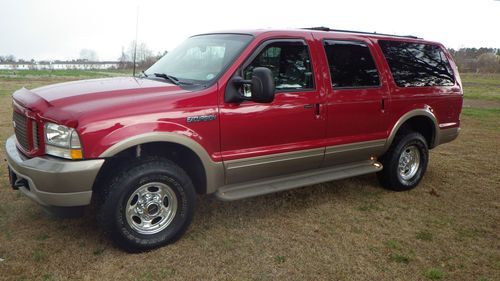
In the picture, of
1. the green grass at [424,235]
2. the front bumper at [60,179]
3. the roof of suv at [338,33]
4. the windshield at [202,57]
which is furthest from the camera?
the roof of suv at [338,33]

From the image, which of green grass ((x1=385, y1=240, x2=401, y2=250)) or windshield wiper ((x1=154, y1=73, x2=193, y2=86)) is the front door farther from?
green grass ((x1=385, y1=240, x2=401, y2=250))

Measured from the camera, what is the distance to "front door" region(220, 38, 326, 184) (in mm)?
3812

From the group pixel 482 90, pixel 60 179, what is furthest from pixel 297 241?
pixel 482 90

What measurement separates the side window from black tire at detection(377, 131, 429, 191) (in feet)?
5.82

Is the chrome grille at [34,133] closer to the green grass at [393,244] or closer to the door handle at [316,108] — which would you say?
the door handle at [316,108]

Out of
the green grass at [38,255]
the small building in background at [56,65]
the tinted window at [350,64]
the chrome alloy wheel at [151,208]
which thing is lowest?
the small building in background at [56,65]

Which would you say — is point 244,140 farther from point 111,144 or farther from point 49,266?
point 49,266

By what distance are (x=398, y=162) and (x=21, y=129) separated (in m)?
4.39

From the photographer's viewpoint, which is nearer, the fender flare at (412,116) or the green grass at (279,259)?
the green grass at (279,259)

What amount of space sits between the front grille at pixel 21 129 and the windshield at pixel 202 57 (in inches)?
54.6

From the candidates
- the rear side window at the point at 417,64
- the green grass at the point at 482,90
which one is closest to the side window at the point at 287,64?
the rear side window at the point at 417,64

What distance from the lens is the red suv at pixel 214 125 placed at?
10.6ft

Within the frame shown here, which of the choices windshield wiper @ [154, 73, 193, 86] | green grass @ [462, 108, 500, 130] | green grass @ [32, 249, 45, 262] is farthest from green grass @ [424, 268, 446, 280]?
green grass @ [462, 108, 500, 130]

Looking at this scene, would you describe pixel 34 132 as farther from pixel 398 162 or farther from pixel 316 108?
pixel 398 162
